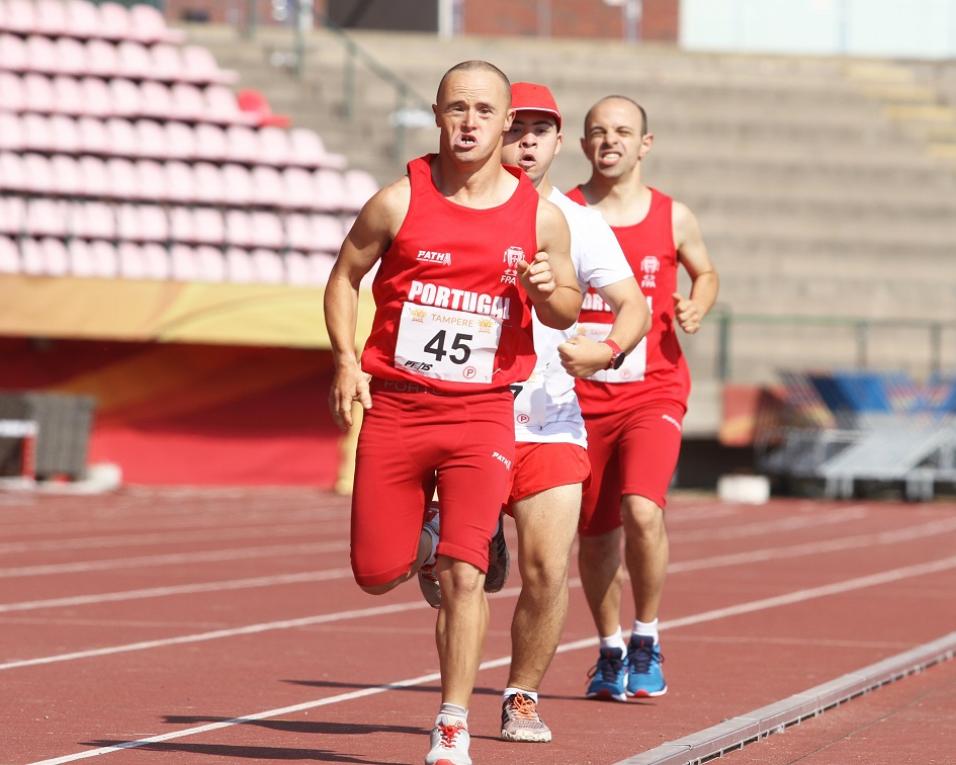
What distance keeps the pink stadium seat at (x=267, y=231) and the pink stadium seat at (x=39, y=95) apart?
10.3 feet

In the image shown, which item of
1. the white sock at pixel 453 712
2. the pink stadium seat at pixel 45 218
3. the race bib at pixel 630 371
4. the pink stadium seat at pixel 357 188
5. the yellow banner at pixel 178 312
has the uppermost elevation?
the race bib at pixel 630 371

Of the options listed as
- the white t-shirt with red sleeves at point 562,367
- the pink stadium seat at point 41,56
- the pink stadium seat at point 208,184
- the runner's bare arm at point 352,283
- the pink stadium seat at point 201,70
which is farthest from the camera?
the pink stadium seat at point 201,70

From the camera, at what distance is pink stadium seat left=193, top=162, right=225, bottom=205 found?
2745cm

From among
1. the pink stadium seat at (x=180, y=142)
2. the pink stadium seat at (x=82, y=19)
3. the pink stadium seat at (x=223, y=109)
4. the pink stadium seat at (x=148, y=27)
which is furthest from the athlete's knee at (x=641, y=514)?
the pink stadium seat at (x=148, y=27)

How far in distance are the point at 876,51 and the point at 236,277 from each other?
1803 cm

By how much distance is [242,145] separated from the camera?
93.0 ft

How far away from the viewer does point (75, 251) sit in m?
26.3

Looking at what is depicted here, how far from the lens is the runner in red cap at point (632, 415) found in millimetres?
8180

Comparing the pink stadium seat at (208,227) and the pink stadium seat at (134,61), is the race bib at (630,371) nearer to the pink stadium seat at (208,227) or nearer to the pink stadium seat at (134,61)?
the pink stadium seat at (208,227)

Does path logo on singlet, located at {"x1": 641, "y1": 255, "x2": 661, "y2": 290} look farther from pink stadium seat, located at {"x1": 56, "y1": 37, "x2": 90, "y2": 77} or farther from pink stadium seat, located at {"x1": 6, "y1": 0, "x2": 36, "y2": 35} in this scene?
pink stadium seat, located at {"x1": 6, "y1": 0, "x2": 36, "y2": 35}

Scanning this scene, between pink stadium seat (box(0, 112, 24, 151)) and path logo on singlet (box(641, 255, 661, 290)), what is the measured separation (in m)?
19.9

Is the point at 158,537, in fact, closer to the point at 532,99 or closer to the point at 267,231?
the point at 267,231

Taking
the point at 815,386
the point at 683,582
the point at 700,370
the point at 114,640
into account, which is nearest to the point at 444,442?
the point at 114,640

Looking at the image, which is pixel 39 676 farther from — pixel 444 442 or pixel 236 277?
pixel 236 277
